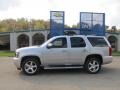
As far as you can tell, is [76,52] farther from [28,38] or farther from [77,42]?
[28,38]

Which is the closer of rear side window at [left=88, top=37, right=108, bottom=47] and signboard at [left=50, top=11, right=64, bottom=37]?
rear side window at [left=88, top=37, right=108, bottom=47]

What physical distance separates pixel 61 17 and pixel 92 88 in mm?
18471

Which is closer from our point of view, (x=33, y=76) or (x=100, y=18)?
(x=33, y=76)

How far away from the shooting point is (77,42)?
13.0 metres

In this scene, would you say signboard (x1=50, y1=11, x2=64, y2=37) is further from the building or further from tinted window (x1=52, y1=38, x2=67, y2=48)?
the building

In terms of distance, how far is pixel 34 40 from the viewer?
159 feet

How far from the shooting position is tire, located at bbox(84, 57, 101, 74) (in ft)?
42.3

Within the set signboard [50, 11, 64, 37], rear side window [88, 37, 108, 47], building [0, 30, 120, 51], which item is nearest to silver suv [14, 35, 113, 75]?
rear side window [88, 37, 108, 47]

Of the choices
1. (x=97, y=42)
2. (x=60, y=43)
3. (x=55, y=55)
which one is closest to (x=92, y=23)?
(x=97, y=42)

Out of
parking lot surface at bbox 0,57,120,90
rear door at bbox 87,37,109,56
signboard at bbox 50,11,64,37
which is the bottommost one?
parking lot surface at bbox 0,57,120,90

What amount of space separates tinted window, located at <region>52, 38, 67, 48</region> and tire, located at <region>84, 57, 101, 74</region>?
→ 135 centimetres

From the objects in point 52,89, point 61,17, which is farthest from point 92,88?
point 61,17

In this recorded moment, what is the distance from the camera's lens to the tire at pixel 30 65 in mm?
12562

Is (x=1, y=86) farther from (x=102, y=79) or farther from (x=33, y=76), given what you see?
(x=102, y=79)
